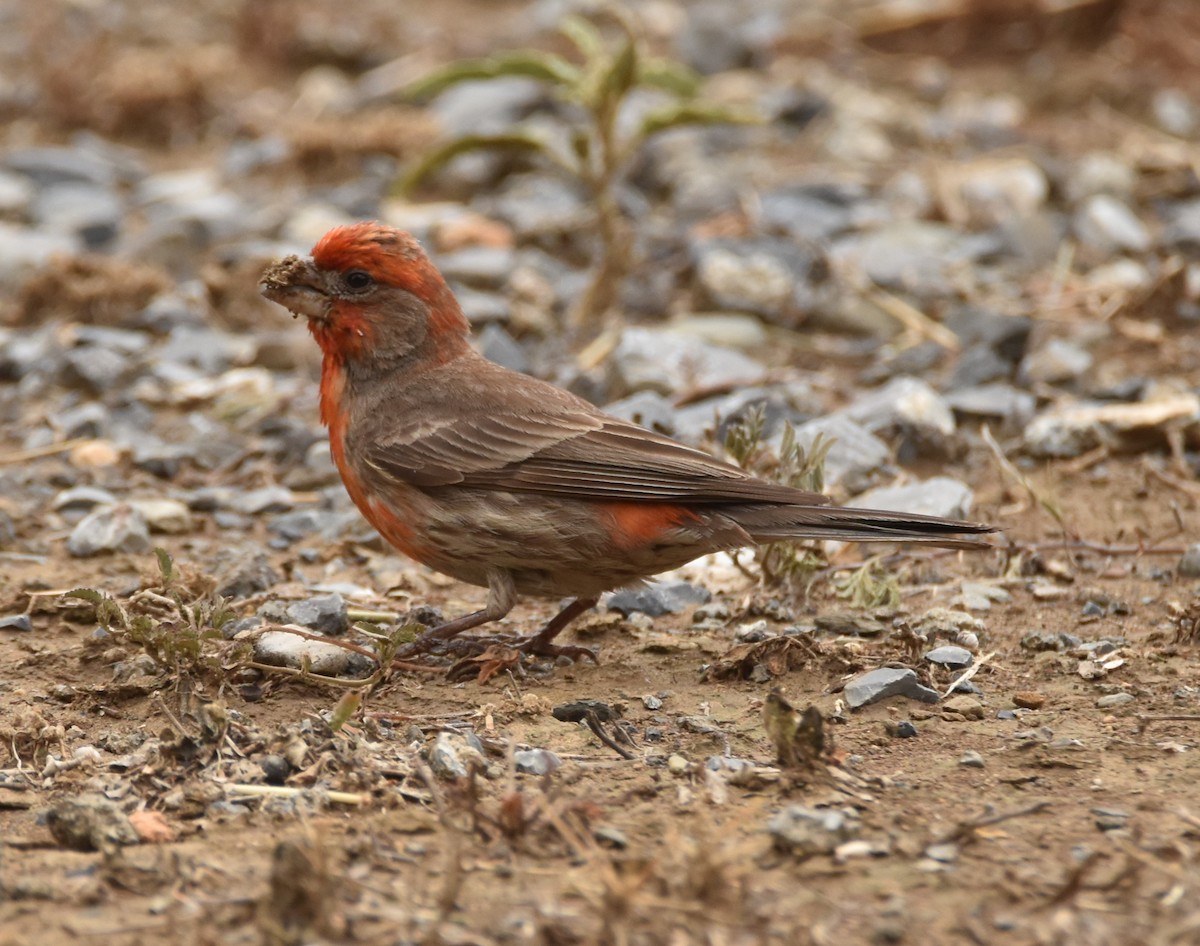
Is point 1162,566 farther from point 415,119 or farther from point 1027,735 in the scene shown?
point 415,119

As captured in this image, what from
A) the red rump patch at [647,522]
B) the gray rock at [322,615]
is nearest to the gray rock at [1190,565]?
the red rump patch at [647,522]

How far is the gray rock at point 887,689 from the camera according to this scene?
4.75 m

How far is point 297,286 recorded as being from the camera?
234 inches

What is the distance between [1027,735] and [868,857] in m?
1.04

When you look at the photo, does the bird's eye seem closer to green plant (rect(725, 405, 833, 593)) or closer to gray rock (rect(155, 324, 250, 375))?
green plant (rect(725, 405, 833, 593))

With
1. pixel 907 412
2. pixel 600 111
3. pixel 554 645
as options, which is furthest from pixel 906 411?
pixel 554 645

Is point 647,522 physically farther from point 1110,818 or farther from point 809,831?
point 1110,818

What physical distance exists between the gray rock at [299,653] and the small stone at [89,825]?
116cm

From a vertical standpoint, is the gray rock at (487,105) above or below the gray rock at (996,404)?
above

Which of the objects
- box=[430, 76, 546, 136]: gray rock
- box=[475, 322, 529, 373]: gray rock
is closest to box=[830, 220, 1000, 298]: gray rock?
box=[475, 322, 529, 373]: gray rock

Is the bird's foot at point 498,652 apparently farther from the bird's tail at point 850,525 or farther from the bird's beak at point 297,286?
the bird's beak at point 297,286

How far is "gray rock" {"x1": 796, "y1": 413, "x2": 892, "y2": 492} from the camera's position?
660 cm

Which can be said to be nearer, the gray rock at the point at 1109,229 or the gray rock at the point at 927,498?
the gray rock at the point at 927,498

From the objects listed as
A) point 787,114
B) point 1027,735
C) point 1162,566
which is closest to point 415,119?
point 787,114
